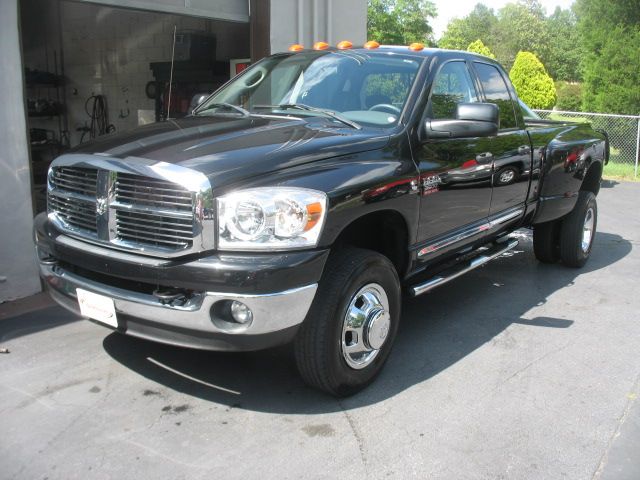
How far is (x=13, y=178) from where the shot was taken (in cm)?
518

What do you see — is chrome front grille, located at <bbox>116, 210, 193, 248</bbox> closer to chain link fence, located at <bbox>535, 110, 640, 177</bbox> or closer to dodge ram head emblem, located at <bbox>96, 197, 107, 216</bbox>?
dodge ram head emblem, located at <bbox>96, 197, 107, 216</bbox>

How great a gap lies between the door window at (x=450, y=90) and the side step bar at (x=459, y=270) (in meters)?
1.09

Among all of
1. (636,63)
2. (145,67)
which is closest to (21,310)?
(145,67)

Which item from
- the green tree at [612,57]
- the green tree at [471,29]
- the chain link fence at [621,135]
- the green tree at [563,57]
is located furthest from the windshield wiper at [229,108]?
the green tree at [563,57]

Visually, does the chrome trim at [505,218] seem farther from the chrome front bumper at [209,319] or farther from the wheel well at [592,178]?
the chrome front bumper at [209,319]

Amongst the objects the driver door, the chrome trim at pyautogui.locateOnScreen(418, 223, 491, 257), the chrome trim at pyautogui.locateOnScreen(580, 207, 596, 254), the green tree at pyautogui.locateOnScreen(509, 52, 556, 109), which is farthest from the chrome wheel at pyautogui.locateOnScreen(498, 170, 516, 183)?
the green tree at pyautogui.locateOnScreen(509, 52, 556, 109)

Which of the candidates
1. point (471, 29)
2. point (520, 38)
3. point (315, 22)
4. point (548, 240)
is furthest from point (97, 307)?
point (471, 29)

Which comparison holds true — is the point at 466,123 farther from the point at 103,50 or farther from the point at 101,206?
the point at 103,50

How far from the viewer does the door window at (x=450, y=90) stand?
4320mm

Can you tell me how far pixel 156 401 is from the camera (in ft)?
11.8

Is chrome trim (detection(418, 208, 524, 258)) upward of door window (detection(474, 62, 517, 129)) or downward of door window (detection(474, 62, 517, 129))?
downward

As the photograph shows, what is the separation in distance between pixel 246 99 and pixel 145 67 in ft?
23.1

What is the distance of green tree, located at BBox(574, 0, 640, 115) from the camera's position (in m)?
16.2

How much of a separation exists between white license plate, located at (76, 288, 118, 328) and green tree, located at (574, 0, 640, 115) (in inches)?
638
